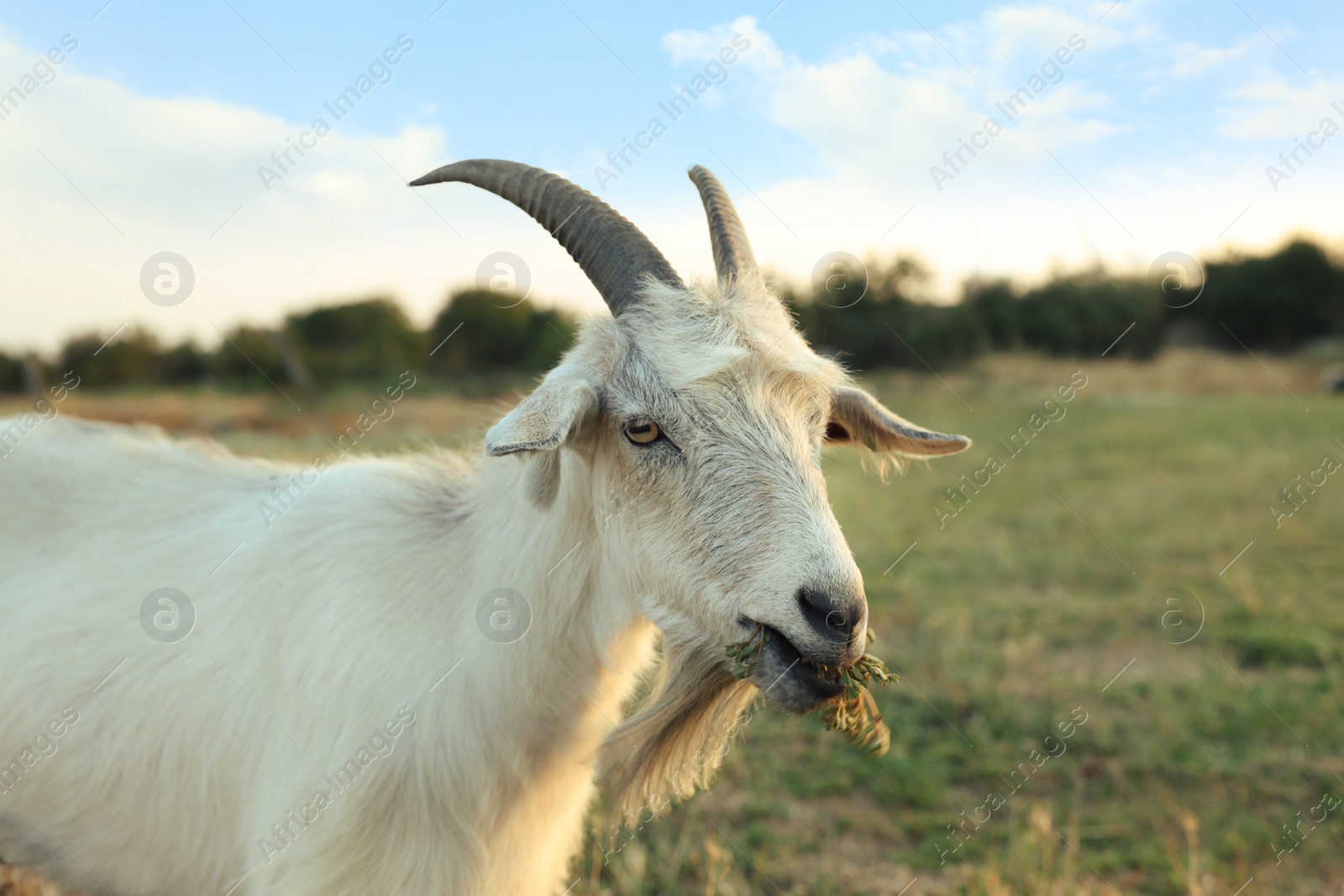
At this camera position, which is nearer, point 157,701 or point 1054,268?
point 157,701

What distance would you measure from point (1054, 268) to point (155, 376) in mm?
30040

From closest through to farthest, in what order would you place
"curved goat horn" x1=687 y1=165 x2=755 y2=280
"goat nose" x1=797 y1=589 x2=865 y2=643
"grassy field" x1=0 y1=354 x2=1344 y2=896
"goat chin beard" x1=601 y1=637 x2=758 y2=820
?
"goat nose" x1=797 y1=589 x2=865 y2=643 < "goat chin beard" x1=601 y1=637 x2=758 y2=820 < "curved goat horn" x1=687 y1=165 x2=755 y2=280 < "grassy field" x1=0 y1=354 x2=1344 y2=896

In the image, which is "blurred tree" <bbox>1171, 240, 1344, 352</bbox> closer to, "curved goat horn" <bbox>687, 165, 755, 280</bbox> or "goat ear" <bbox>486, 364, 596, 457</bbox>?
"curved goat horn" <bbox>687, 165, 755, 280</bbox>

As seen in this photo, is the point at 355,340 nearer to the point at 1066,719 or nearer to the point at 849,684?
the point at 1066,719

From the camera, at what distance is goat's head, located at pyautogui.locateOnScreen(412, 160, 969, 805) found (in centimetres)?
194

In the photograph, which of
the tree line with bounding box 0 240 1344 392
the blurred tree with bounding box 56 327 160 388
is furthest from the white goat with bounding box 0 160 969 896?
the blurred tree with bounding box 56 327 160 388

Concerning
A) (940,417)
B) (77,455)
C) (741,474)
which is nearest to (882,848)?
(741,474)

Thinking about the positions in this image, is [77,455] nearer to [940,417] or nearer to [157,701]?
[157,701]

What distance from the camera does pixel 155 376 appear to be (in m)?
20.3

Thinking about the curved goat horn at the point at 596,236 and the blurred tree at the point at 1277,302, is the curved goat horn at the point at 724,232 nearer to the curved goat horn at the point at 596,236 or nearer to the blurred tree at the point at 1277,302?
the curved goat horn at the point at 596,236

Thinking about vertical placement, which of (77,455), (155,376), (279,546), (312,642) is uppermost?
(155,376)

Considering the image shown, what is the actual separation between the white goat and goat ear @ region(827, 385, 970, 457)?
0.04 ft

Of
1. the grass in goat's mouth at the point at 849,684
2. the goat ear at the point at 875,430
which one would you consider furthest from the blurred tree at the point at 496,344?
the grass in goat's mouth at the point at 849,684

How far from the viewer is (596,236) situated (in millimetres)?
2484
